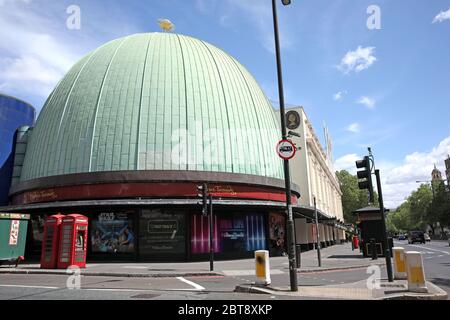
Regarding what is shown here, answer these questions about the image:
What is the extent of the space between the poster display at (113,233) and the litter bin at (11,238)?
461 cm

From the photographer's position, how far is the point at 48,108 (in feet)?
111

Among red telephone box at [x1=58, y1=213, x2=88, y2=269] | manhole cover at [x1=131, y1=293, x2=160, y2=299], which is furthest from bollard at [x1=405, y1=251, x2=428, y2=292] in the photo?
red telephone box at [x1=58, y1=213, x2=88, y2=269]

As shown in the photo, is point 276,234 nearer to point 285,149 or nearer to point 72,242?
point 72,242

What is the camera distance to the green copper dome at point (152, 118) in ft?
92.8

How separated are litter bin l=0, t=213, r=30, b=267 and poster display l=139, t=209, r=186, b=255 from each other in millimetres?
7531

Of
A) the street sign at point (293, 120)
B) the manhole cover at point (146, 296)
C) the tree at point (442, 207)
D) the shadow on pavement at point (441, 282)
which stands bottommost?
the shadow on pavement at point (441, 282)

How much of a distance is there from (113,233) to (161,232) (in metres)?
3.48

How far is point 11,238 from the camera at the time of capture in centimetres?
2316

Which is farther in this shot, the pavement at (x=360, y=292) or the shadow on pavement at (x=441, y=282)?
the shadow on pavement at (x=441, y=282)

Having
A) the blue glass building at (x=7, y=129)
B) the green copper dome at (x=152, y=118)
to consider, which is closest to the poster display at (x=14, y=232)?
the green copper dome at (x=152, y=118)

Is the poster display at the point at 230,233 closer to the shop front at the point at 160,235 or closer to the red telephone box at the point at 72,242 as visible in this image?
the shop front at the point at 160,235

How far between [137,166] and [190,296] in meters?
18.2

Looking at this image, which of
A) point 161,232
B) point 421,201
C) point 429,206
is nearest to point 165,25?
point 161,232

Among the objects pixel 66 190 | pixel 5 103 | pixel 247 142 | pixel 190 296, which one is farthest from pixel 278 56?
pixel 5 103
